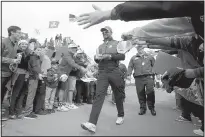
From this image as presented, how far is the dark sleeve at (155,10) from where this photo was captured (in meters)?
1.42

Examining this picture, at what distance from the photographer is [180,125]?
4289 millimetres

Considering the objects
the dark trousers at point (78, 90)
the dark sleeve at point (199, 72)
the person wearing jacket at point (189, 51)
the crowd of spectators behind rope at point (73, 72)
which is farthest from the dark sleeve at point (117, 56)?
the dark trousers at point (78, 90)

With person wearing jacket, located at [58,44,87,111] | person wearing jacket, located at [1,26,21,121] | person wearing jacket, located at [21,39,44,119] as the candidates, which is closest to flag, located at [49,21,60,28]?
person wearing jacket, located at [58,44,87,111]

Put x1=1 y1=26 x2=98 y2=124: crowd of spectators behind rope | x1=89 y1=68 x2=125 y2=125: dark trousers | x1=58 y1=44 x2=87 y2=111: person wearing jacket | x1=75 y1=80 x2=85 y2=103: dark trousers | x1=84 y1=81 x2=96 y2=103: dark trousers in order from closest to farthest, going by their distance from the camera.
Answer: x1=89 y1=68 x2=125 y2=125: dark trousers → x1=1 y1=26 x2=98 y2=124: crowd of spectators behind rope → x1=58 y1=44 x2=87 y2=111: person wearing jacket → x1=75 y1=80 x2=85 y2=103: dark trousers → x1=84 y1=81 x2=96 y2=103: dark trousers

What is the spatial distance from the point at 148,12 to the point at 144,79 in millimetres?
4472

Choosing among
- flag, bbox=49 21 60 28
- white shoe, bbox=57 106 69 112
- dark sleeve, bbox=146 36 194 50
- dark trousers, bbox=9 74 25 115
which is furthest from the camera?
flag, bbox=49 21 60 28

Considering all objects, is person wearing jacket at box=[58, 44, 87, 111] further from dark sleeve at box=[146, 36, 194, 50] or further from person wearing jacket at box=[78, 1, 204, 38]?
person wearing jacket at box=[78, 1, 204, 38]

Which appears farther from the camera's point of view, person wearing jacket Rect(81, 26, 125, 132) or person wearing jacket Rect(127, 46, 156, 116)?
person wearing jacket Rect(127, 46, 156, 116)

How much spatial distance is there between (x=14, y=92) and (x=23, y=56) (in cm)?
78

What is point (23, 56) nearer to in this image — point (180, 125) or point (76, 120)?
point (76, 120)

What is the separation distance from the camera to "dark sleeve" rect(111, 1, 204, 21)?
1.42 m

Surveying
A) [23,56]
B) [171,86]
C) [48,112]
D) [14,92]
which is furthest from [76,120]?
[171,86]

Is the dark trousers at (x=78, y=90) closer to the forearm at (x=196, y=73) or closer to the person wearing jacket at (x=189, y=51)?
the person wearing jacket at (x=189, y=51)

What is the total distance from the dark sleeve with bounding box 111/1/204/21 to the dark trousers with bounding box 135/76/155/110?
14.1 feet
